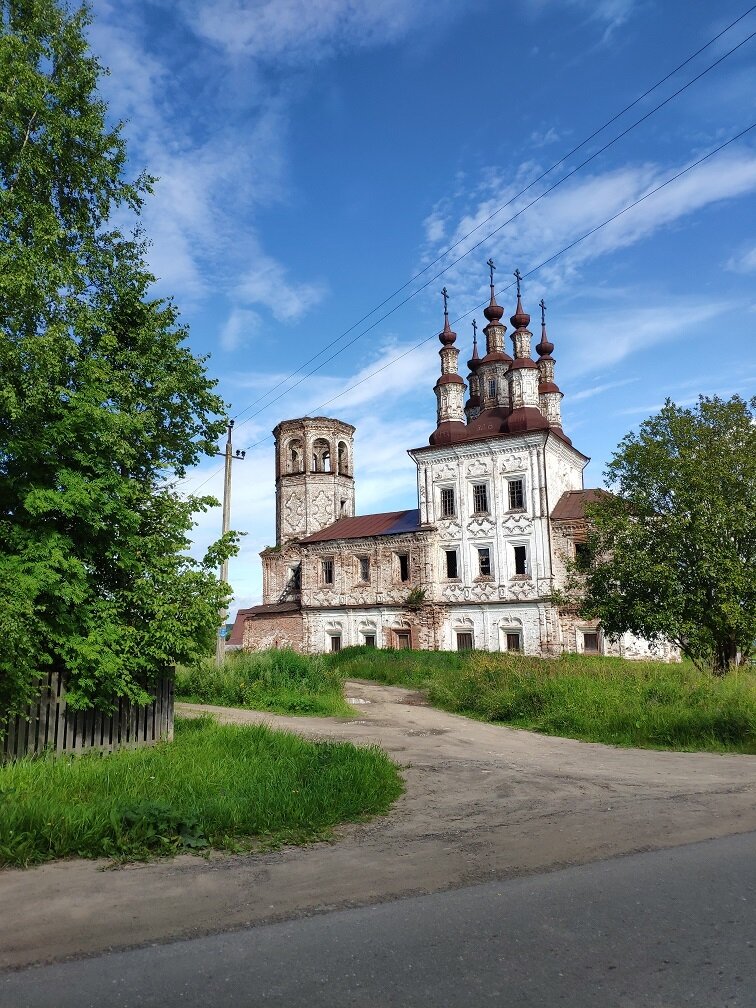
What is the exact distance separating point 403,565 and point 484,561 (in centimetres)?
425

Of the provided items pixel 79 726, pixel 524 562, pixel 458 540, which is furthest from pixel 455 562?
pixel 79 726

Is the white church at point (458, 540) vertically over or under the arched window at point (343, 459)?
under

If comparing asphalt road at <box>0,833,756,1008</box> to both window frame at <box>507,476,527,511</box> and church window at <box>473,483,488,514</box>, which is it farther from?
church window at <box>473,483,488,514</box>

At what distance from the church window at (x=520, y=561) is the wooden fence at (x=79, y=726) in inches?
968

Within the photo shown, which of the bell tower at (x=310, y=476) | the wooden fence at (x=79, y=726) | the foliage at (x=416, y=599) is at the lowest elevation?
the wooden fence at (x=79, y=726)

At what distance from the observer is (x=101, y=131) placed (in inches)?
518

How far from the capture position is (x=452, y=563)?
117 ft

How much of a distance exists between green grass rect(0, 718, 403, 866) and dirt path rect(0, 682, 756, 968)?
0.27m

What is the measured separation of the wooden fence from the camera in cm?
919

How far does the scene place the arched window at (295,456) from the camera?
43031mm

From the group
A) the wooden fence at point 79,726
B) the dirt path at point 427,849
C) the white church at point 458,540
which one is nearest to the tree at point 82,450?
the wooden fence at point 79,726

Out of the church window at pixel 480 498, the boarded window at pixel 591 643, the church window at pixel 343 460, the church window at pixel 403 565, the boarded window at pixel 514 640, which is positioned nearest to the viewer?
the boarded window at pixel 591 643

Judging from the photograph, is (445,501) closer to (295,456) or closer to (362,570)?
(362,570)

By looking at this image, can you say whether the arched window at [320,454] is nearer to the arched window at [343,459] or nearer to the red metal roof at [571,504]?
the arched window at [343,459]
